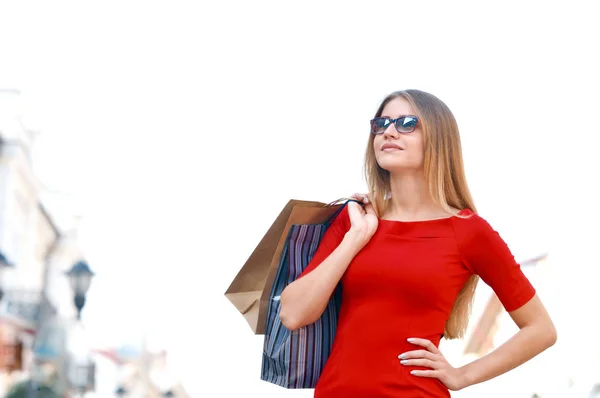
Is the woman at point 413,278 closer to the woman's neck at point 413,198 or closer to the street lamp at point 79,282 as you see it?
the woman's neck at point 413,198

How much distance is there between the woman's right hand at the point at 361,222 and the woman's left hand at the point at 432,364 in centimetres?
25

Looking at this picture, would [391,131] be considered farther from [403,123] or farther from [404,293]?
[404,293]

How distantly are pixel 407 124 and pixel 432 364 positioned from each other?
1.74 ft

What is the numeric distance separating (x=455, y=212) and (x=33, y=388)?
5338mm

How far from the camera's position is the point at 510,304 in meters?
1.65

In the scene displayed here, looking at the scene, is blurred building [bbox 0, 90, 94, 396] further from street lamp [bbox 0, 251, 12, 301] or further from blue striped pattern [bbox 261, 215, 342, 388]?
blue striped pattern [bbox 261, 215, 342, 388]

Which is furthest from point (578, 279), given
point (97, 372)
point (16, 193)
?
point (16, 193)

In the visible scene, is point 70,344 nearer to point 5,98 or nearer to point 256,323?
point 5,98

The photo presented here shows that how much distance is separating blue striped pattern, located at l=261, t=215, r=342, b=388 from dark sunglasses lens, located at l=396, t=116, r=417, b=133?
34 centimetres

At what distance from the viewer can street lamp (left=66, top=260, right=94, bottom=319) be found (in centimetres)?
413

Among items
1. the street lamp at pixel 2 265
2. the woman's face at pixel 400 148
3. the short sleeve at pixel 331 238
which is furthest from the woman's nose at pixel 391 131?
the street lamp at pixel 2 265

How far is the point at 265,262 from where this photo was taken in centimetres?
179

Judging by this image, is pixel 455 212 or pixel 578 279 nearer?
pixel 455 212

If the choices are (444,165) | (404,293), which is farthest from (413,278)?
(444,165)
